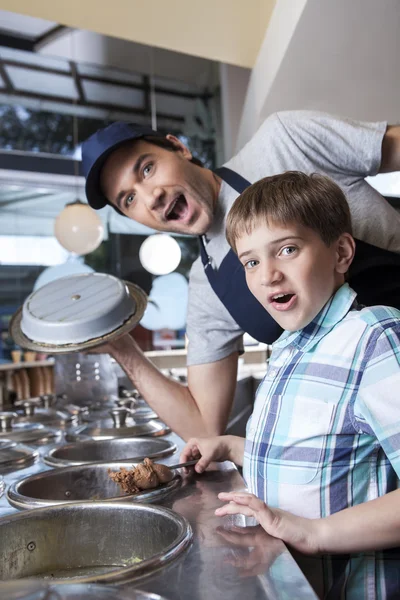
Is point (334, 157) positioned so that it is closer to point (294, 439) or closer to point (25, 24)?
point (294, 439)

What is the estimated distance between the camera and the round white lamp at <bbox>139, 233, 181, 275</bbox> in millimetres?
6203

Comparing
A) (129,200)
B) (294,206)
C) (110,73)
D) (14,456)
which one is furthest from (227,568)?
(110,73)

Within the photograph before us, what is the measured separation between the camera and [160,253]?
6203 mm

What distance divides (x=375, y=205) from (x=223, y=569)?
96 cm

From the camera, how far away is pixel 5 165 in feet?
24.0

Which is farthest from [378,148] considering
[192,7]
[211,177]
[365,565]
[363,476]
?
[192,7]

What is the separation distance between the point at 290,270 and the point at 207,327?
665mm

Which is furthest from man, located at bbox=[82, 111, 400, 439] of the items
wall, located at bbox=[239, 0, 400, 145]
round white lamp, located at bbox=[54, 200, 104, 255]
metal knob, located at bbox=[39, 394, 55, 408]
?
round white lamp, located at bbox=[54, 200, 104, 255]

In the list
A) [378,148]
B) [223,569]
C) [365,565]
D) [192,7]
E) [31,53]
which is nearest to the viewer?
[223,569]

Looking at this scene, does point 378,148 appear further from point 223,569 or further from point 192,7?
point 192,7

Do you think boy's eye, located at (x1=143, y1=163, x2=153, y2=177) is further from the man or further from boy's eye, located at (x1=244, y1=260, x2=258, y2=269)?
boy's eye, located at (x1=244, y1=260, x2=258, y2=269)

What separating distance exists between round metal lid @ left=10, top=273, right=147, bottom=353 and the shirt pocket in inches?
24.8

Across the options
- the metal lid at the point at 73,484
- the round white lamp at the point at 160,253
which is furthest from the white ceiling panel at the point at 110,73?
the metal lid at the point at 73,484

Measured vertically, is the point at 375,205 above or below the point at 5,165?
below
